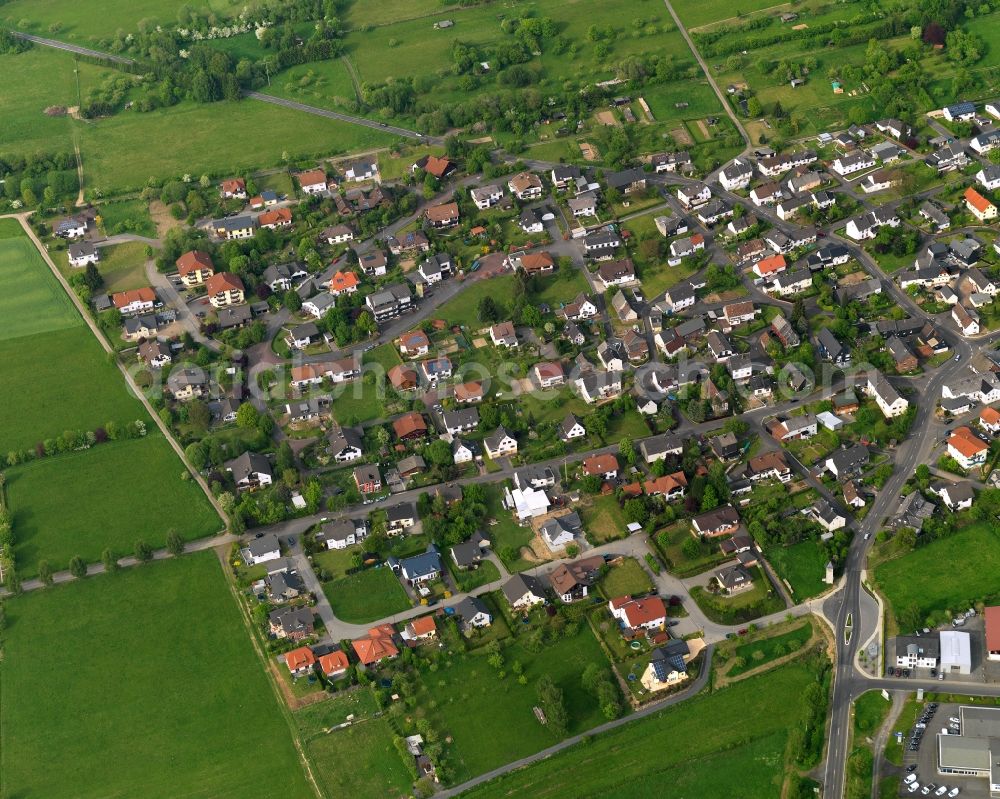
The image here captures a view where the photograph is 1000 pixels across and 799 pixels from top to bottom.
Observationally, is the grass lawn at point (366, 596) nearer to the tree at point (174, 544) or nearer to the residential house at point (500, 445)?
the tree at point (174, 544)

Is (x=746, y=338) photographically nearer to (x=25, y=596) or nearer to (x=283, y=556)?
(x=283, y=556)

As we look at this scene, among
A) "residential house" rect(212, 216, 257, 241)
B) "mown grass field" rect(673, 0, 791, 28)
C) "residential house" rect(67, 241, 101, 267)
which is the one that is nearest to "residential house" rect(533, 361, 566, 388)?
"residential house" rect(212, 216, 257, 241)

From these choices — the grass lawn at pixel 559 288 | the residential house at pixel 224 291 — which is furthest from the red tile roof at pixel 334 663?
the residential house at pixel 224 291

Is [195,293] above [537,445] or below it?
above

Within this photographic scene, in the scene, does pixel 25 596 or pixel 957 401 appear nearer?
pixel 25 596

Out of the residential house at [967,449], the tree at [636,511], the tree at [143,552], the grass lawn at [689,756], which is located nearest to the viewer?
the grass lawn at [689,756]

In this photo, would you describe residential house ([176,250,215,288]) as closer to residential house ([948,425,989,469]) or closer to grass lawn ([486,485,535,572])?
grass lawn ([486,485,535,572])

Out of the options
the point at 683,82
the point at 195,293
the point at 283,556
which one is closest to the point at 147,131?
the point at 195,293
